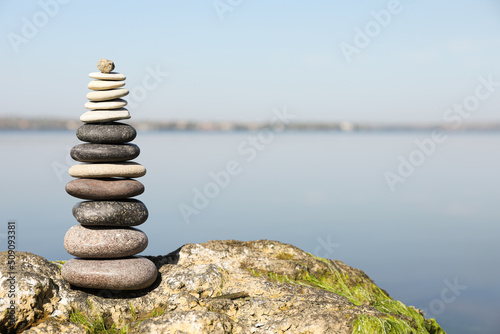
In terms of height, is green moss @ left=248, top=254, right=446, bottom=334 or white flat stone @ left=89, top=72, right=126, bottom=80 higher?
white flat stone @ left=89, top=72, right=126, bottom=80

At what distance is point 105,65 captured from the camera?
991cm

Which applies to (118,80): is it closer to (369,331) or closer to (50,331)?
(50,331)

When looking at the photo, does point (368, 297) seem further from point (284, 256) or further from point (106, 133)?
point (106, 133)

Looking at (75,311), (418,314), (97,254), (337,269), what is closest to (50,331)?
(75,311)

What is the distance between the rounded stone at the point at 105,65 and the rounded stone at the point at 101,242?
282cm

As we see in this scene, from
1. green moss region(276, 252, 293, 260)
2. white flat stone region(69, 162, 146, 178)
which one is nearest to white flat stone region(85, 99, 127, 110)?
white flat stone region(69, 162, 146, 178)

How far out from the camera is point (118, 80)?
9961mm

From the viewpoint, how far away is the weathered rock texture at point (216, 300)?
28.1 ft

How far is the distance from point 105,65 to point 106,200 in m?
2.43

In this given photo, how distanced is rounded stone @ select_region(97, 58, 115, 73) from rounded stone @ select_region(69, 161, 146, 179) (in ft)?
A: 5.61

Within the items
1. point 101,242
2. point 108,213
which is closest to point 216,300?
point 101,242

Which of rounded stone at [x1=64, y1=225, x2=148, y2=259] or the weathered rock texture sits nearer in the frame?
the weathered rock texture

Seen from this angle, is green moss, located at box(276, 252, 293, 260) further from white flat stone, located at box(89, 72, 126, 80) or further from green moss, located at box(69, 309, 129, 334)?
white flat stone, located at box(89, 72, 126, 80)

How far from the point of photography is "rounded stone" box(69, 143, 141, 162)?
31.7 feet
